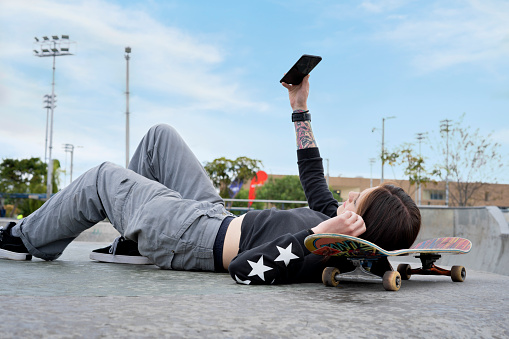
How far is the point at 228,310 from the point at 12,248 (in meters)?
2.16

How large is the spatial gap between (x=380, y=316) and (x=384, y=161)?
32984 millimetres

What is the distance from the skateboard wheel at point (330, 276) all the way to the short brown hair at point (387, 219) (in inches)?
8.3

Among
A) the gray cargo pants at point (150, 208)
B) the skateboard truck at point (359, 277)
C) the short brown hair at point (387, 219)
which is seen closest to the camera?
the skateboard truck at point (359, 277)

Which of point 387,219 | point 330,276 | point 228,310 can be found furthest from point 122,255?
point 228,310

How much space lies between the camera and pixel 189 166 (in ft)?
10.1

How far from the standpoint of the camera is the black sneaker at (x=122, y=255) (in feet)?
9.91

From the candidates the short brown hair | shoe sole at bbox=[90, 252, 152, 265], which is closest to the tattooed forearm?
the short brown hair

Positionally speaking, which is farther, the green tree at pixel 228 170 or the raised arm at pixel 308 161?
the green tree at pixel 228 170

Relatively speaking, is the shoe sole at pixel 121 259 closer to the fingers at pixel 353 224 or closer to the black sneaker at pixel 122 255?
the black sneaker at pixel 122 255

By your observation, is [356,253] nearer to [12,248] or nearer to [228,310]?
[228,310]

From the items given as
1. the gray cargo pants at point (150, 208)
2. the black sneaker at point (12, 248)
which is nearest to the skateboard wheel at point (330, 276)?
the gray cargo pants at point (150, 208)

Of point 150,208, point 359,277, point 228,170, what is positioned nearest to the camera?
point 359,277

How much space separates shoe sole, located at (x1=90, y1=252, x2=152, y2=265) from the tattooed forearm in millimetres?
1217

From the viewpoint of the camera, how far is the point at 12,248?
9.73 ft
